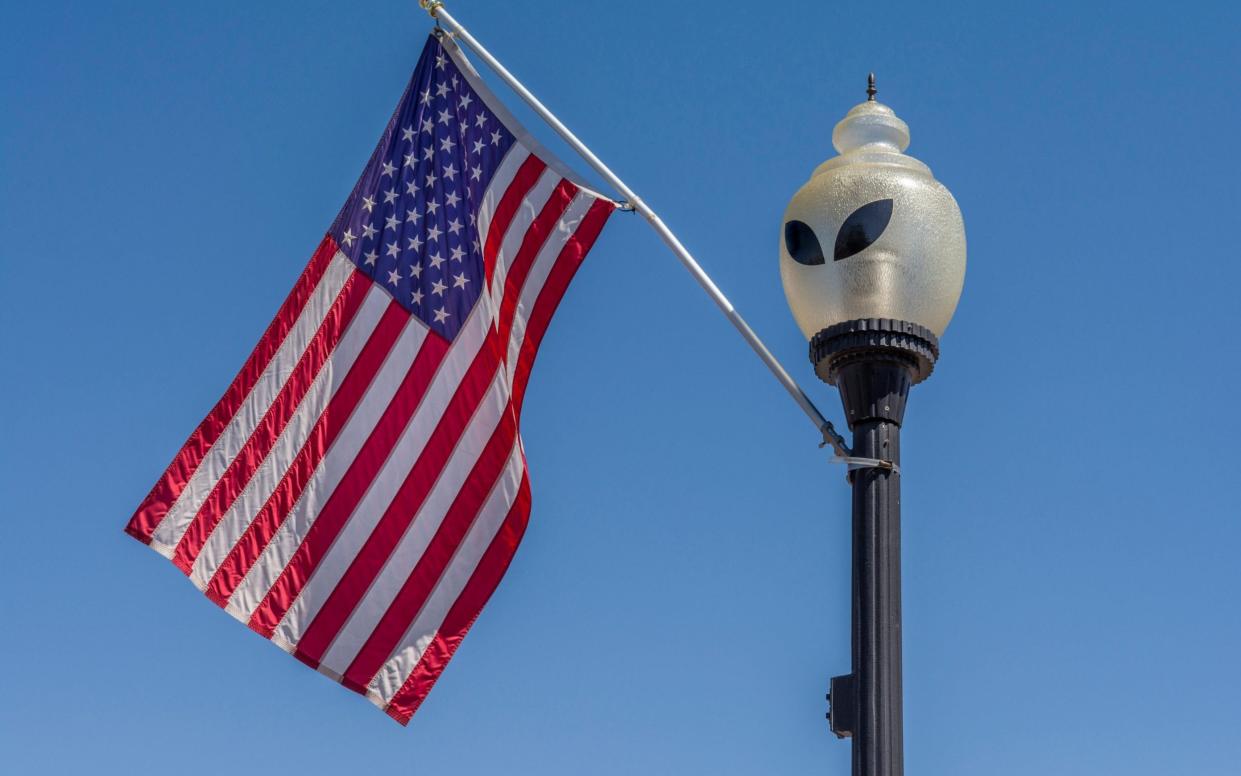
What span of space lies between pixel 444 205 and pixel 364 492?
199cm

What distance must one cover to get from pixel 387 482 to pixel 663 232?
293 centimetres

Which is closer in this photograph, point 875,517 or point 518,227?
point 875,517

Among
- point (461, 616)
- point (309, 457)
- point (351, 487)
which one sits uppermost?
point (309, 457)

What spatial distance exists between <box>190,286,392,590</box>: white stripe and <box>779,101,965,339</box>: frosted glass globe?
4.50 metres

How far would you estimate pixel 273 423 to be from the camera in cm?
1070

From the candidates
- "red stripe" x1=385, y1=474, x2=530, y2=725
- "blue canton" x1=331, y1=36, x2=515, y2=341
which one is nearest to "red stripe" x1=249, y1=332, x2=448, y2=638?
"blue canton" x1=331, y1=36, x2=515, y2=341

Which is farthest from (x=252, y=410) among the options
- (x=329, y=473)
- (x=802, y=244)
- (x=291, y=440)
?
(x=802, y=244)

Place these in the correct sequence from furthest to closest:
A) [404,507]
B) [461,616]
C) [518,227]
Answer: [518,227], [404,507], [461,616]

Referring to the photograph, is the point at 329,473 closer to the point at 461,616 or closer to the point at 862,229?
the point at 461,616

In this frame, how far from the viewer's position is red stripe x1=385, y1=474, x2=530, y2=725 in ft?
33.4

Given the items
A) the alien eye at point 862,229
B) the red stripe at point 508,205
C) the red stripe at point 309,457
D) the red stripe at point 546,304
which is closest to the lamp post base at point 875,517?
the alien eye at point 862,229

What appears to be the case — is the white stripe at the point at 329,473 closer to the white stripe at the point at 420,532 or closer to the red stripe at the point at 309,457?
the red stripe at the point at 309,457

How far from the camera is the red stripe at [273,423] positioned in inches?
414

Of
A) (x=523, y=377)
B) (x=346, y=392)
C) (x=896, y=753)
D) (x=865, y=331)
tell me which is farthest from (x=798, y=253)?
(x=346, y=392)
